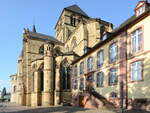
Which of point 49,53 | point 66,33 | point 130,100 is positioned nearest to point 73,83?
point 49,53

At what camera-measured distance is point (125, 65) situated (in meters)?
13.0

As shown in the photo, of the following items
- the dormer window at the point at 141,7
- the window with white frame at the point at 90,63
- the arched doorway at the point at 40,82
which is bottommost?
the arched doorway at the point at 40,82

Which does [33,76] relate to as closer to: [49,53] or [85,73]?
[49,53]

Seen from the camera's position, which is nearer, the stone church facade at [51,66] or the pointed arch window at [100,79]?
the pointed arch window at [100,79]

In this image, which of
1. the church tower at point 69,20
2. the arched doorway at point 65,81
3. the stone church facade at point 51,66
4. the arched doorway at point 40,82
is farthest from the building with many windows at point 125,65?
the church tower at point 69,20

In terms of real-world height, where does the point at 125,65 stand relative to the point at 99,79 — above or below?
above

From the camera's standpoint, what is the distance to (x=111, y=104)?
1420 centimetres

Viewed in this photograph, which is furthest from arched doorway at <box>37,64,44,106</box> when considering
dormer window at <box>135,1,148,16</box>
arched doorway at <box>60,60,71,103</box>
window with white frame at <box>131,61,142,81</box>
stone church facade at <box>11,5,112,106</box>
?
dormer window at <box>135,1,148,16</box>

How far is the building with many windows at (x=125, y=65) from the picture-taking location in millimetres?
11133

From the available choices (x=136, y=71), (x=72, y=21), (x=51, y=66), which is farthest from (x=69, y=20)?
(x=136, y=71)

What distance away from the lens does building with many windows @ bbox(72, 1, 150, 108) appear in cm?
1113

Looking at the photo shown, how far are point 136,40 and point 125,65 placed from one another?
8.36 feet

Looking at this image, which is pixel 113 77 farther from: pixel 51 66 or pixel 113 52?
pixel 51 66

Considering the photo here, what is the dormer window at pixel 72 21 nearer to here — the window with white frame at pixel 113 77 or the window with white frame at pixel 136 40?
the window with white frame at pixel 113 77
